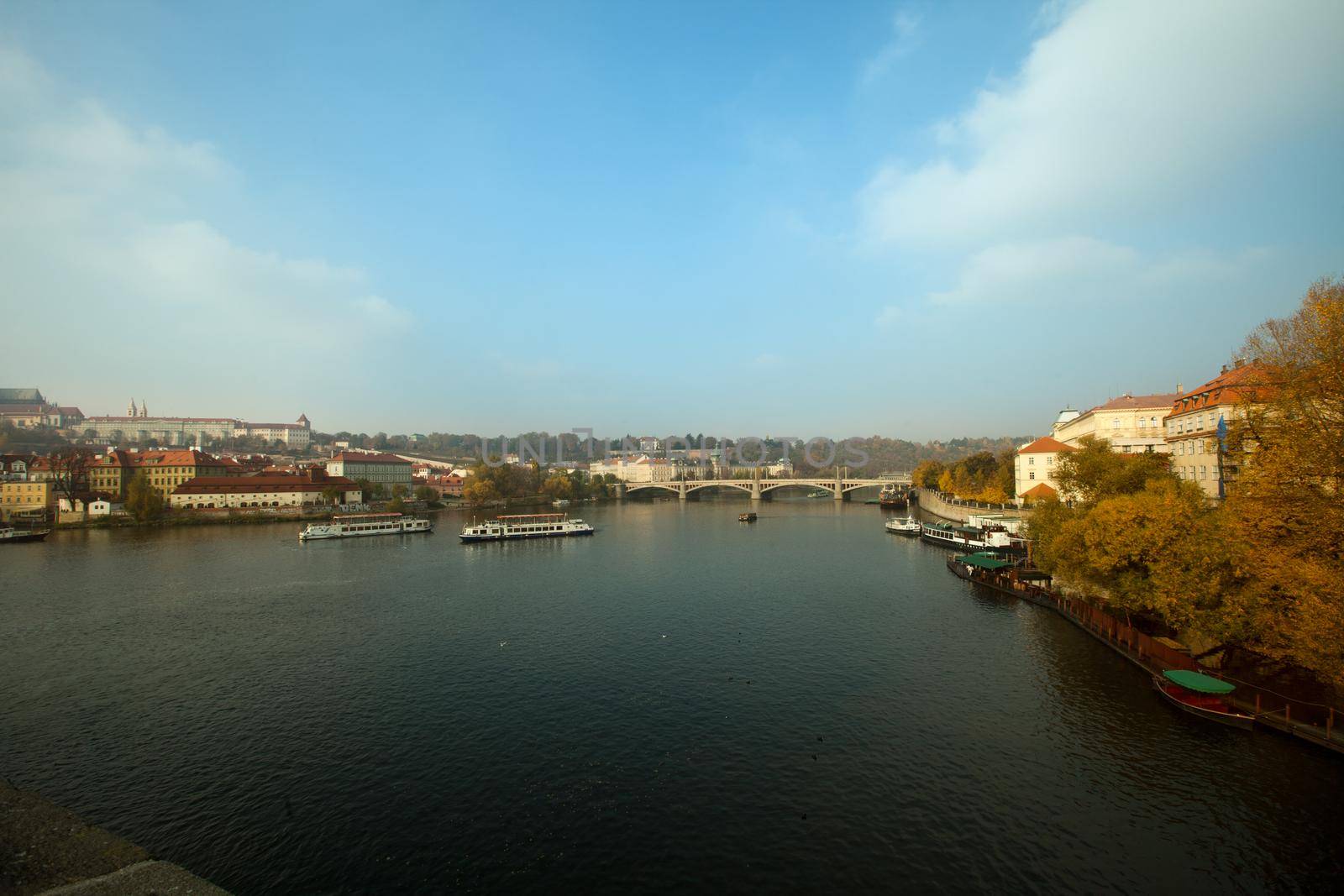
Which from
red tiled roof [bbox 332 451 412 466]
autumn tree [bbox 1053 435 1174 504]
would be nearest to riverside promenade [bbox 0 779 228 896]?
autumn tree [bbox 1053 435 1174 504]

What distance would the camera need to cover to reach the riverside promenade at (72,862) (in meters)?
11.4

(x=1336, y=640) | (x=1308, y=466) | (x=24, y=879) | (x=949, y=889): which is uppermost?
(x=1308, y=466)

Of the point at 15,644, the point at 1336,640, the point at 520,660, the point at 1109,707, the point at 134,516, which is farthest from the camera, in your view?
the point at 134,516

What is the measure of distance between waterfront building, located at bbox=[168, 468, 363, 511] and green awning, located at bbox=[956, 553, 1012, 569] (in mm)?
Result: 83566

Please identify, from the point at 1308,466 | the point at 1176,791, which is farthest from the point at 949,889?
the point at 1308,466

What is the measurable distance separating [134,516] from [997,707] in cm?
9203

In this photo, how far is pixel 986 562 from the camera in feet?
131

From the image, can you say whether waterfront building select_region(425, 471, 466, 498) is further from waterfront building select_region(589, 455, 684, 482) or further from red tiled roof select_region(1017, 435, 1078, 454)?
red tiled roof select_region(1017, 435, 1078, 454)

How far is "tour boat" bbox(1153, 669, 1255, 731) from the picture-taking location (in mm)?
18031

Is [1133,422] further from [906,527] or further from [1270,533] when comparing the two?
[1270,533]

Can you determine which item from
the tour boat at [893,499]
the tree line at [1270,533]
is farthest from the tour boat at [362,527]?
the tour boat at [893,499]

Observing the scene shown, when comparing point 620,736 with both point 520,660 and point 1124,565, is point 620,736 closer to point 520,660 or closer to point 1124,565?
point 520,660

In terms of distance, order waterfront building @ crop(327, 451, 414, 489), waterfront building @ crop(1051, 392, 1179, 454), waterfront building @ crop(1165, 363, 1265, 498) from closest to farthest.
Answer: waterfront building @ crop(1165, 363, 1265, 498) < waterfront building @ crop(1051, 392, 1179, 454) < waterfront building @ crop(327, 451, 414, 489)

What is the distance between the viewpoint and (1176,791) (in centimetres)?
A: 1536
